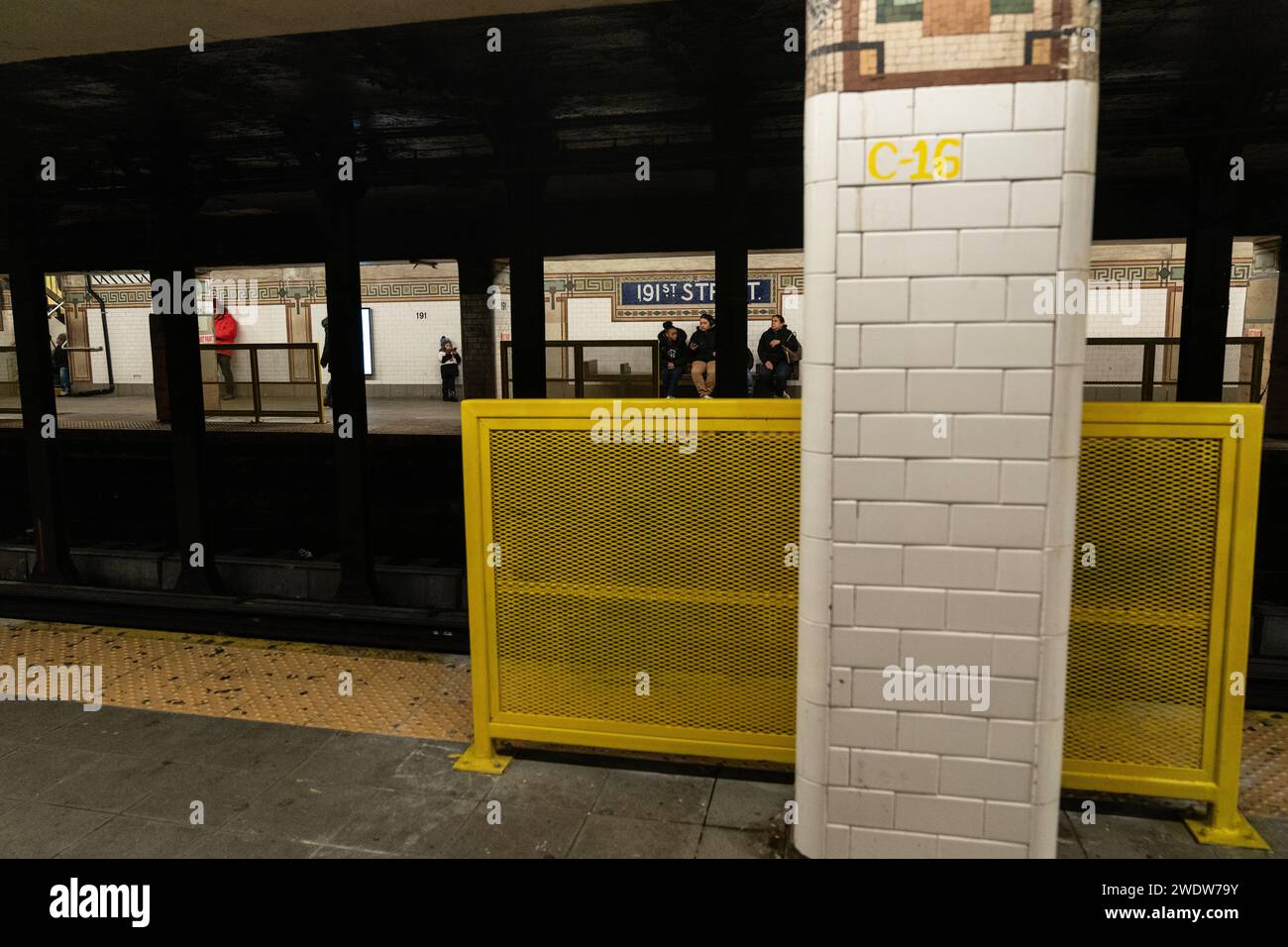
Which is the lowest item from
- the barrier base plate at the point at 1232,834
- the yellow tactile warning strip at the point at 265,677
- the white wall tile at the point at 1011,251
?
the yellow tactile warning strip at the point at 265,677

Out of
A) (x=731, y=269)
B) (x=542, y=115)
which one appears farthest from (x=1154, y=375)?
(x=542, y=115)

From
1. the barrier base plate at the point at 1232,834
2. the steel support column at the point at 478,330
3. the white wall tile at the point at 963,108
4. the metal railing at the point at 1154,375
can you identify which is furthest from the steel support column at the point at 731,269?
the steel support column at the point at 478,330

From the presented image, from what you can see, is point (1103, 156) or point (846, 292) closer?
point (846, 292)

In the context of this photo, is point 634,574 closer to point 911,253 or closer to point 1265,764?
point 911,253

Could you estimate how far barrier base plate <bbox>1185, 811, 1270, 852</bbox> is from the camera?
315 cm

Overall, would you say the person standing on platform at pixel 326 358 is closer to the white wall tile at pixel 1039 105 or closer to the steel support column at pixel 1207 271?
the white wall tile at pixel 1039 105

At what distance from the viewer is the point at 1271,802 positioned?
3.41 m

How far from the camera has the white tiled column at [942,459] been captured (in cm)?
262

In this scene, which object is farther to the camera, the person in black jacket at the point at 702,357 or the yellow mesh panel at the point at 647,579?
the person in black jacket at the point at 702,357

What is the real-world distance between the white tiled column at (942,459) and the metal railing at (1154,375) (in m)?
7.39

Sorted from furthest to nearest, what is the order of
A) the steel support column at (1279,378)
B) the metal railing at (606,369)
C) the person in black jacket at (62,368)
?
the person in black jacket at (62,368)
the steel support column at (1279,378)
the metal railing at (606,369)
